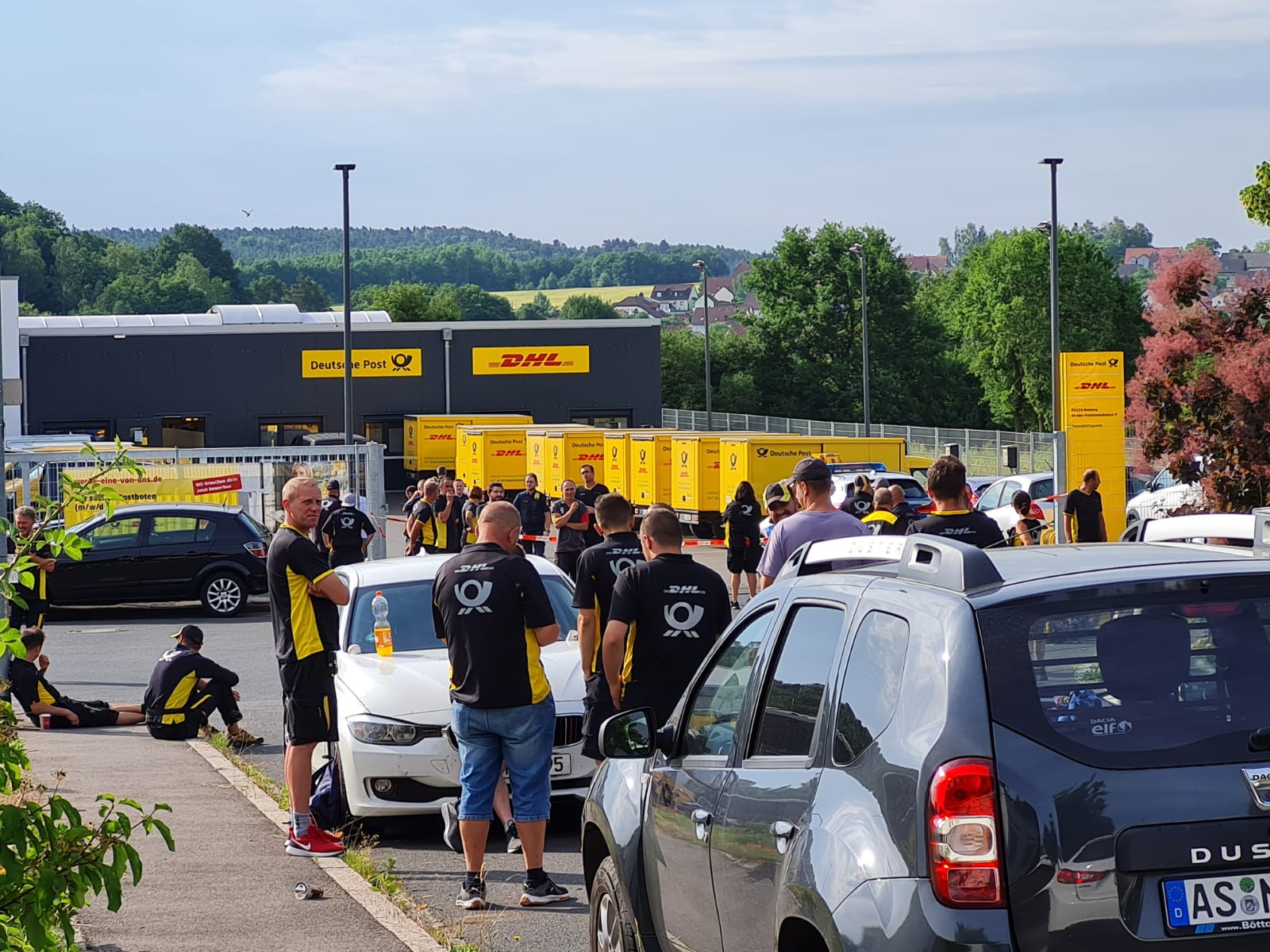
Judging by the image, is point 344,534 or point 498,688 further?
point 344,534

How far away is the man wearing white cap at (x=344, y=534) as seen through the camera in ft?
61.9

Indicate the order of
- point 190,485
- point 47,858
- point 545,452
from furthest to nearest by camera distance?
point 545,452
point 190,485
point 47,858

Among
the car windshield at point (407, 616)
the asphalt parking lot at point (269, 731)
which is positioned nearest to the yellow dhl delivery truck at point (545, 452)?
the asphalt parking lot at point (269, 731)

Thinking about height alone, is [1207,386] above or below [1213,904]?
above

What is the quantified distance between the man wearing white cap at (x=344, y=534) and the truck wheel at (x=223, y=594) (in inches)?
184

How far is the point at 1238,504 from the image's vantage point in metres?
16.2

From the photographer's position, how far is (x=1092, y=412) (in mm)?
26016

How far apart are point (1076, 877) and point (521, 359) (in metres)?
57.1

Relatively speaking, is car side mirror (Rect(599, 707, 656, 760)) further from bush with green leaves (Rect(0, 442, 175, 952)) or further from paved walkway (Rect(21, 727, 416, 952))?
paved walkway (Rect(21, 727, 416, 952))

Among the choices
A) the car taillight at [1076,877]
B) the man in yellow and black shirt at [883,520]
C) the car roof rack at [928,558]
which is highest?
the car roof rack at [928,558]

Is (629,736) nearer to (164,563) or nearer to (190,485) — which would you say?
(164,563)

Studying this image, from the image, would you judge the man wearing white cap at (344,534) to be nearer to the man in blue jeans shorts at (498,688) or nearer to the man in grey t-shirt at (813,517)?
the man in grey t-shirt at (813,517)

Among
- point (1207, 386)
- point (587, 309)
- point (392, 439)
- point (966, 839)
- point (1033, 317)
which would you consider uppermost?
point (587, 309)

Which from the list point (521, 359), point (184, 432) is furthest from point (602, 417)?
point (184, 432)
